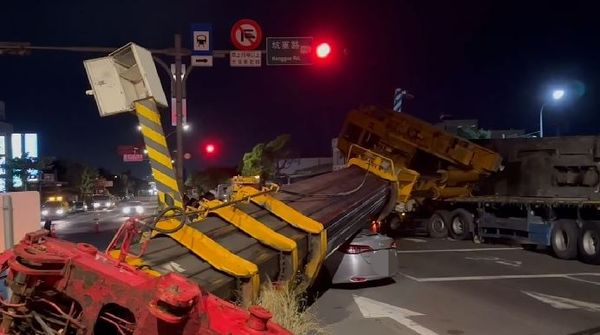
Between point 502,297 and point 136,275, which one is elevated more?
point 136,275

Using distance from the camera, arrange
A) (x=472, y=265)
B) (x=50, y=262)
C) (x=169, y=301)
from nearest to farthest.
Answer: (x=169, y=301) → (x=50, y=262) → (x=472, y=265)

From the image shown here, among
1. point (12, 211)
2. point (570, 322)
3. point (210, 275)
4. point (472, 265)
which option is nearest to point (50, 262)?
point (210, 275)

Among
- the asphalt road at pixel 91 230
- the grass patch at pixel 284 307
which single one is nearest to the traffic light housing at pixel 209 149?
the asphalt road at pixel 91 230

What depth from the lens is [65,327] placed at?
12.2ft

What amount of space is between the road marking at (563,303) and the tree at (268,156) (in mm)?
41535

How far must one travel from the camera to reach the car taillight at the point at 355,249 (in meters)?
10.4

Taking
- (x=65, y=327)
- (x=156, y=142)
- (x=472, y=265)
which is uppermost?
(x=156, y=142)

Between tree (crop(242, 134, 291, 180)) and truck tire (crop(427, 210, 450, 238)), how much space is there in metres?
30.7

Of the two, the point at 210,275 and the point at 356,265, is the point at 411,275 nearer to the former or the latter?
the point at 356,265

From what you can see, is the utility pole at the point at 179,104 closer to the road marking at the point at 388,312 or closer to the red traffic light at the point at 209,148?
the red traffic light at the point at 209,148

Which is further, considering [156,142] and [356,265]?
[356,265]

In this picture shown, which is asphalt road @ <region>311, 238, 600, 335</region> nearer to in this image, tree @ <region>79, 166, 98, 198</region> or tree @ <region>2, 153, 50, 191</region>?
tree @ <region>2, 153, 50, 191</region>

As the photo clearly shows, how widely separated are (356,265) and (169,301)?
762 centimetres

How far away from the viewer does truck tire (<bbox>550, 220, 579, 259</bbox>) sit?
15594 mm
